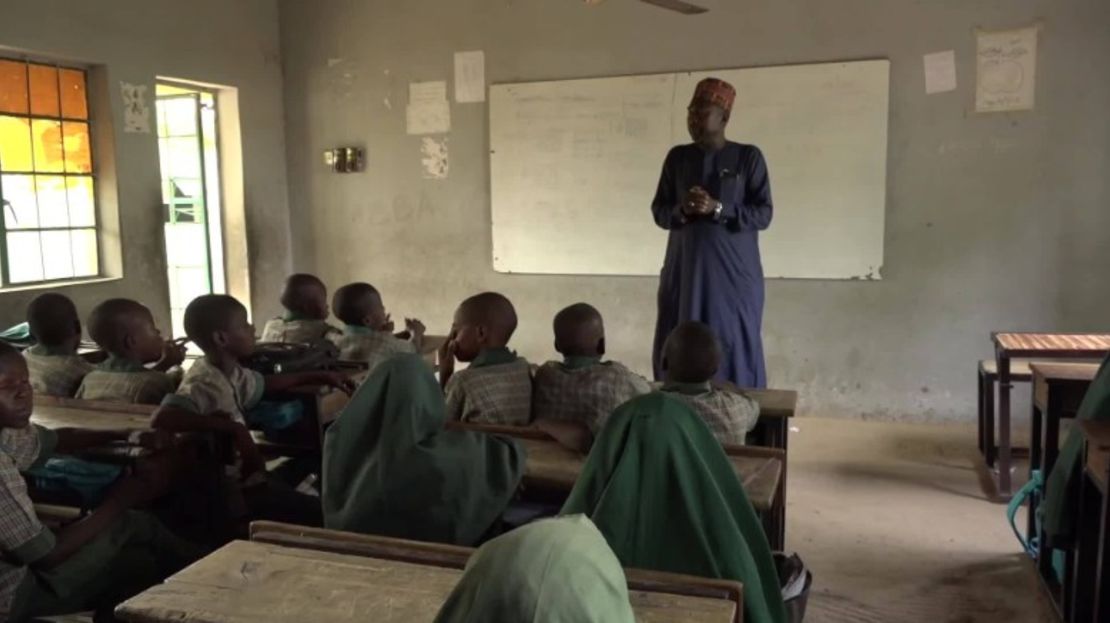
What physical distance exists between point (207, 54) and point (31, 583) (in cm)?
413

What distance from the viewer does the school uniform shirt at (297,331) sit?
3.39 meters

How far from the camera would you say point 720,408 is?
206cm

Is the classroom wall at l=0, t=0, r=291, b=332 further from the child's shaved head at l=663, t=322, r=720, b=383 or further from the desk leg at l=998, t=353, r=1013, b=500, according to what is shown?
the desk leg at l=998, t=353, r=1013, b=500

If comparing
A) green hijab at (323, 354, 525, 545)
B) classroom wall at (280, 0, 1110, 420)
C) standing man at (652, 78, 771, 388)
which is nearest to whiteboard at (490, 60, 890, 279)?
classroom wall at (280, 0, 1110, 420)

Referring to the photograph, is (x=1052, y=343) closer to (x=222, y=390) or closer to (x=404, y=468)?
(x=404, y=468)

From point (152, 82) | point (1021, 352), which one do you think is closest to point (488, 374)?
point (1021, 352)

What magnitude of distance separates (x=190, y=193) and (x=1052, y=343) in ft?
16.0

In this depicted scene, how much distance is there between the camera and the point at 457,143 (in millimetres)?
5285

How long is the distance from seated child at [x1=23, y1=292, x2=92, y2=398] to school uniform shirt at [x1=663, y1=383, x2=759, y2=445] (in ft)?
6.34

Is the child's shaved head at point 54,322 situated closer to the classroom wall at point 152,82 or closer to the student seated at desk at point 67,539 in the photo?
the student seated at desk at point 67,539

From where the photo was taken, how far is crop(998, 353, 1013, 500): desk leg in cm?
331

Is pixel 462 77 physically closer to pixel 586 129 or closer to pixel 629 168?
pixel 586 129

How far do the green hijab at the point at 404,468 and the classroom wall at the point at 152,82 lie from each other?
10.7ft

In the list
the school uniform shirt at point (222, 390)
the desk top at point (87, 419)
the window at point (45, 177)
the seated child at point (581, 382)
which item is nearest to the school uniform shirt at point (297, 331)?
the school uniform shirt at point (222, 390)
